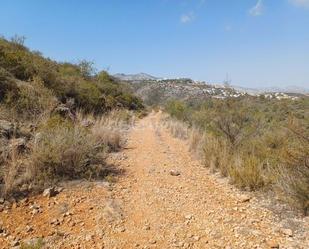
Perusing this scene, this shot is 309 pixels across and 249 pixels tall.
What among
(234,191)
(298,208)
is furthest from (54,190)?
(298,208)

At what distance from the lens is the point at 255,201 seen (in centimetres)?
525

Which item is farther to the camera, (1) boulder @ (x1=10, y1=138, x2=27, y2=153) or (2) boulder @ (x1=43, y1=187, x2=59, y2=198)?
(1) boulder @ (x1=10, y1=138, x2=27, y2=153)

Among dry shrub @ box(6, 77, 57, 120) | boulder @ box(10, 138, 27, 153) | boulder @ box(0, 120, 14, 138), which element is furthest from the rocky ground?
dry shrub @ box(6, 77, 57, 120)

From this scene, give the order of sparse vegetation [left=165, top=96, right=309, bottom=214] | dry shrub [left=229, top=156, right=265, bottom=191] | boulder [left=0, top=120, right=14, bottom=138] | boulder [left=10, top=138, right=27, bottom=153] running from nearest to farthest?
sparse vegetation [left=165, top=96, right=309, bottom=214] < dry shrub [left=229, top=156, right=265, bottom=191] < boulder [left=10, top=138, right=27, bottom=153] < boulder [left=0, top=120, right=14, bottom=138]

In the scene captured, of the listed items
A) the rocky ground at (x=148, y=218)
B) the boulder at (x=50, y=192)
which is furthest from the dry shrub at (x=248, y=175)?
the boulder at (x=50, y=192)

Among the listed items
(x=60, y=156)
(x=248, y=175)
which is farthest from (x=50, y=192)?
(x=248, y=175)

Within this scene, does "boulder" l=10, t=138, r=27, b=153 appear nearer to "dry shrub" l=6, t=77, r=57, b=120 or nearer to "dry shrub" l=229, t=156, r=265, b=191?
"dry shrub" l=6, t=77, r=57, b=120

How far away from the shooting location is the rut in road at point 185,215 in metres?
4.01

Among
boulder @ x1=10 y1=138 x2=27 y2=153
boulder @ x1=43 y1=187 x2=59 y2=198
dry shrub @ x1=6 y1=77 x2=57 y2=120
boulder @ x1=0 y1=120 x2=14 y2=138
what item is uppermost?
dry shrub @ x1=6 y1=77 x2=57 y2=120

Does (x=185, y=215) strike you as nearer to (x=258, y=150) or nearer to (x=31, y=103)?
(x=258, y=150)

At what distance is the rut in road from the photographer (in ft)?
13.1

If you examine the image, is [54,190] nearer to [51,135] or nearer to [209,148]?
[51,135]

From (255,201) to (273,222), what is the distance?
0.79m

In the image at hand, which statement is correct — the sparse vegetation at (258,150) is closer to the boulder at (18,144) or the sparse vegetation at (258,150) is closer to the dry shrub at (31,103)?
the boulder at (18,144)
